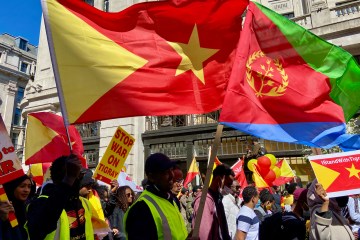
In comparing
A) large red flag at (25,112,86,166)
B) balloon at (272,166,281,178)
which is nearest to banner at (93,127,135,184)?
large red flag at (25,112,86,166)

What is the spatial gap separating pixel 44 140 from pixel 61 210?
A: 11.3 feet

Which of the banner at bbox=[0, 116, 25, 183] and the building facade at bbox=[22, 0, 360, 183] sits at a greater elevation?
the building facade at bbox=[22, 0, 360, 183]

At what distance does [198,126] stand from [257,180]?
618cm

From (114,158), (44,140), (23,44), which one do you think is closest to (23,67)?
(23,44)

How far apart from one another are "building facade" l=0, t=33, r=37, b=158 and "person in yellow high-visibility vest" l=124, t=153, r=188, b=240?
43.1 metres

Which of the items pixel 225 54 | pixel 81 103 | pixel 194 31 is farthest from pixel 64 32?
pixel 225 54

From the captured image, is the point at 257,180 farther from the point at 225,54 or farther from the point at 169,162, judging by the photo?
the point at 169,162

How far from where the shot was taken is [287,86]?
3684 mm

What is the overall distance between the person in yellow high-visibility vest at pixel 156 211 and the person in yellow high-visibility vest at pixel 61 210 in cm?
55

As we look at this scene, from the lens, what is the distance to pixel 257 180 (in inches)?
320

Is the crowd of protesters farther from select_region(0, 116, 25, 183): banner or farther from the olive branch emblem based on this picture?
the olive branch emblem

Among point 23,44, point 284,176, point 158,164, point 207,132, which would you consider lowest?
point 284,176

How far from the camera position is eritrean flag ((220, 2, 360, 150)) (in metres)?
3.42

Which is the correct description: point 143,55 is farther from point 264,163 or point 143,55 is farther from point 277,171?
point 277,171
